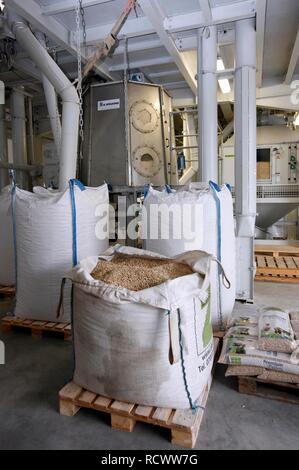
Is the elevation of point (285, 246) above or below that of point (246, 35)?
below

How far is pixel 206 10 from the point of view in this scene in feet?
12.9

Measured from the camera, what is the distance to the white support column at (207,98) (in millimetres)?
4242

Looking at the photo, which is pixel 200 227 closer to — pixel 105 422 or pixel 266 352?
pixel 266 352

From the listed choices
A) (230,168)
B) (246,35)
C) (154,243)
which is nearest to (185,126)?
(230,168)

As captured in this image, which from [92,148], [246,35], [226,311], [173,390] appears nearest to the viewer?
[173,390]

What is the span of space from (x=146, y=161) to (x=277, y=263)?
2.74 m

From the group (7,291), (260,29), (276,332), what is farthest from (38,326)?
(260,29)

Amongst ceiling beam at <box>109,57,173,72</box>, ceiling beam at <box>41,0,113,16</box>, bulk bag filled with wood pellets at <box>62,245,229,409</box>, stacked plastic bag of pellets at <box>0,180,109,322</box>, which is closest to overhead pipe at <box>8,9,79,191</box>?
ceiling beam at <box>41,0,113,16</box>

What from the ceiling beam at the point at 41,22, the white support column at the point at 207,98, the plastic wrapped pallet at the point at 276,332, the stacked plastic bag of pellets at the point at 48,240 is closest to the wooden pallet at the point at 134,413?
the plastic wrapped pallet at the point at 276,332

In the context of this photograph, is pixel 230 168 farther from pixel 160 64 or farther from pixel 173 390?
pixel 173 390

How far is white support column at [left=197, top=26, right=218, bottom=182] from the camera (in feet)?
13.9

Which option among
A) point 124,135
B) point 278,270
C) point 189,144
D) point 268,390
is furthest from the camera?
point 189,144

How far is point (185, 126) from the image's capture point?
7.15 metres

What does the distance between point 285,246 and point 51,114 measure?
447cm
